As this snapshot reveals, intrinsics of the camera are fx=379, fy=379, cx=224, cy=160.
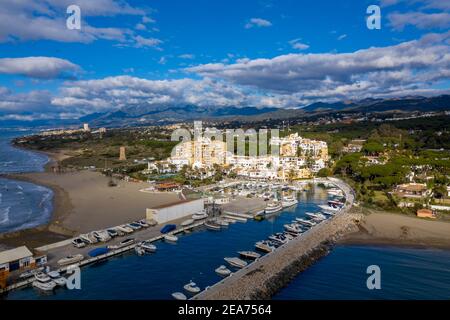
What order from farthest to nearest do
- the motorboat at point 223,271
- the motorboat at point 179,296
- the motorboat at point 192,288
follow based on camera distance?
the motorboat at point 223,271 → the motorboat at point 192,288 → the motorboat at point 179,296

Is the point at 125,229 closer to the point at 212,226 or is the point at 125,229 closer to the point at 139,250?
the point at 139,250

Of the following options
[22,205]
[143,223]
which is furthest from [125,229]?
[22,205]

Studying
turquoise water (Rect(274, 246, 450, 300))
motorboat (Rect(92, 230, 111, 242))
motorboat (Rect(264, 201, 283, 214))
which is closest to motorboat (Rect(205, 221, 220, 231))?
motorboat (Rect(264, 201, 283, 214))

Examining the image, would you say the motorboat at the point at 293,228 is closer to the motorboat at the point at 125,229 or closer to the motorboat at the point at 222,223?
the motorboat at the point at 222,223

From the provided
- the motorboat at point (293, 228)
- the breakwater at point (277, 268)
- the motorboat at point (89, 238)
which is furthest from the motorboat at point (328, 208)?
the motorboat at point (89, 238)

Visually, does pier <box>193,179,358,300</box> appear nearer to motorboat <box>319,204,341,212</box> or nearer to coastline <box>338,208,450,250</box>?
coastline <box>338,208,450,250</box>

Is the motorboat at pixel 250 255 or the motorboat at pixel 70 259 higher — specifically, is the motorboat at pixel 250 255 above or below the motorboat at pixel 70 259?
below
